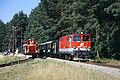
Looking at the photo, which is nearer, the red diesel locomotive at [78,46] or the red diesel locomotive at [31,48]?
the red diesel locomotive at [78,46]

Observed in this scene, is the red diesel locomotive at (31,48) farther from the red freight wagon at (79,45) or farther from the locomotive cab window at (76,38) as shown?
the locomotive cab window at (76,38)

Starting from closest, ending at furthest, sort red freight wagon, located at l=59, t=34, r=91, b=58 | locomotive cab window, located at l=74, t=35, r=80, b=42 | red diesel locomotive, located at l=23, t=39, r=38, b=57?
red freight wagon, located at l=59, t=34, r=91, b=58, locomotive cab window, located at l=74, t=35, r=80, b=42, red diesel locomotive, located at l=23, t=39, r=38, b=57

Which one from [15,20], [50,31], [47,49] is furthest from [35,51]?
[15,20]

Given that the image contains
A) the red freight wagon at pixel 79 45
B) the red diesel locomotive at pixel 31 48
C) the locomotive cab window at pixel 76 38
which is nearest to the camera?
the red freight wagon at pixel 79 45

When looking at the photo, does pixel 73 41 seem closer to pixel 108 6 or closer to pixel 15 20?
pixel 108 6

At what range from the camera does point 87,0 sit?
47.1 meters

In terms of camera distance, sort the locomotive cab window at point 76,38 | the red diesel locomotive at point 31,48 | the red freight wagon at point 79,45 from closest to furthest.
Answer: the red freight wagon at point 79,45 < the locomotive cab window at point 76,38 < the red diesel locomotive at point 31,48

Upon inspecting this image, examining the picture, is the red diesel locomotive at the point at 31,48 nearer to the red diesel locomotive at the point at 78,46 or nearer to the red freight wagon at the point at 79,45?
the red diesel locomotive at the point at 78,46

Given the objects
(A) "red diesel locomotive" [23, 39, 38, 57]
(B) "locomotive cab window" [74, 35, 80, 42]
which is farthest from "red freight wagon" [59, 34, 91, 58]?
(A) "red diesel locomotive" [23, 39, 38, 57]

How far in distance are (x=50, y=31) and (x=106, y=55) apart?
29643 mm

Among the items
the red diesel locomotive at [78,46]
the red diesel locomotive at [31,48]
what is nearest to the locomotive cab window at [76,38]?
the red diesel locomotive at [78,46]

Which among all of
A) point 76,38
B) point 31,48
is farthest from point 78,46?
point 31,48

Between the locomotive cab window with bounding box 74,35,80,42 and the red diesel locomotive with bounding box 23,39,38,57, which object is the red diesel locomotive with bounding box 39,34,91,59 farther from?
the red diesel locomotive with bounding box 23,39,38,57

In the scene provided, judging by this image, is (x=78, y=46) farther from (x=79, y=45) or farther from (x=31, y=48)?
(x=31, y=48)
